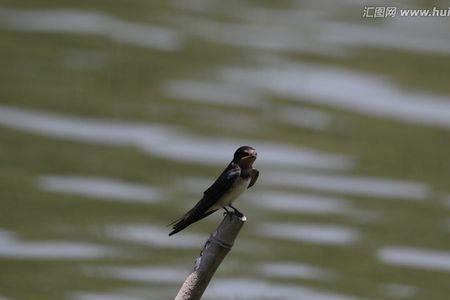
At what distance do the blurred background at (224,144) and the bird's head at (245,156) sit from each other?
4.12 m

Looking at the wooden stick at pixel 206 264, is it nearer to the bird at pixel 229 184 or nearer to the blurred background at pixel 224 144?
the bird at pixel 229 184

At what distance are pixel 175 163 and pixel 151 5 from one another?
4.38m

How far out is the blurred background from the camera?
9992 millimetres

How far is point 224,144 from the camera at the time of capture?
11984 mm

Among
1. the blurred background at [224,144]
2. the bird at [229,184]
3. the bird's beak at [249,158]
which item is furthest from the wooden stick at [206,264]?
the blurred background at [224,144]

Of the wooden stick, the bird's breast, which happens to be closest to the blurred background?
the bird's breast

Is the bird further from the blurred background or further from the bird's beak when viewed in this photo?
the blurred background

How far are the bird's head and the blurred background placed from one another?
4117 mm

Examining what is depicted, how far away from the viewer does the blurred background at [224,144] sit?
32.8ft

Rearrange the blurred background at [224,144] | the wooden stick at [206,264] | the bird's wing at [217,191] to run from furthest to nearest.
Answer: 1. the blurred background at [224,144]
2. the bird's wing at [217,191]
3. the wooden stick at [206,264]

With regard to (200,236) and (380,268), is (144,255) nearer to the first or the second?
(200,236)

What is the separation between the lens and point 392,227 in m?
10.9

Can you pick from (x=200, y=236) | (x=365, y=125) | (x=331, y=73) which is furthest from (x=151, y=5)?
(x=200, y=236)

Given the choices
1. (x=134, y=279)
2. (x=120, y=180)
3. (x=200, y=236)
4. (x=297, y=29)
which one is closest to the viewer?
(x=134, y=279)
